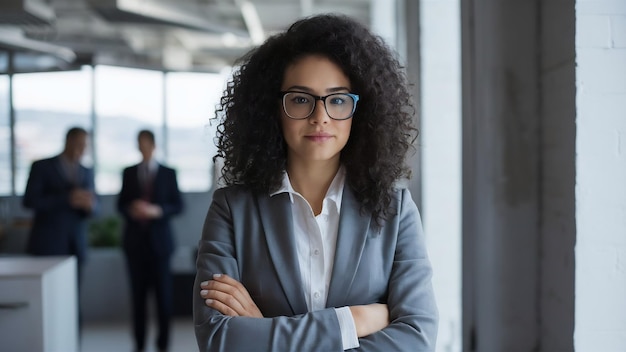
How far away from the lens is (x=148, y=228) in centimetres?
461

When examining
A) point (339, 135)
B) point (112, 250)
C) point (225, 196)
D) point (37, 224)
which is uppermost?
point (339, 135)

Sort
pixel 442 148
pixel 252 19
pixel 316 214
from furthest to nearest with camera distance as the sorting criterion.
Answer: pixel 252 19
pixel 442 148
pixel 316 214

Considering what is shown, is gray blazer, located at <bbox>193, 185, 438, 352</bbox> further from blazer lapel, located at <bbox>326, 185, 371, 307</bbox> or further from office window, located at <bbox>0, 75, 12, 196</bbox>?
office window, located at <bbox>0, 75, 12, 196</bbox>

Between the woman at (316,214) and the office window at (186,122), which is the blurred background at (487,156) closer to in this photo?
the woman at (316,214)

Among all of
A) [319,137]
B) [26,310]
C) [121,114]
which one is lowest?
[26,310]

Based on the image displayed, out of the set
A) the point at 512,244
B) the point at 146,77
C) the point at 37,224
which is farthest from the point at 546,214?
the point at 146,77

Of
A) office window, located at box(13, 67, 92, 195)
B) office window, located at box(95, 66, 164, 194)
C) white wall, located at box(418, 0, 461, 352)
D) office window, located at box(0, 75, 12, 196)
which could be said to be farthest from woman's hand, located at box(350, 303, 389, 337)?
office window, located at box(0, 75, 12, 196)

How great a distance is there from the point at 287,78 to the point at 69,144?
374 centimetres

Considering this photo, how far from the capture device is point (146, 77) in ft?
33.4

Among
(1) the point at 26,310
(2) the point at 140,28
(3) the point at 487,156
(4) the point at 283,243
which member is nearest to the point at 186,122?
(2) the point at 140,28

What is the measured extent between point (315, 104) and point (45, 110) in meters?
9.34

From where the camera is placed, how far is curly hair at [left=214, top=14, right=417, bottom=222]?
159 centimetres
